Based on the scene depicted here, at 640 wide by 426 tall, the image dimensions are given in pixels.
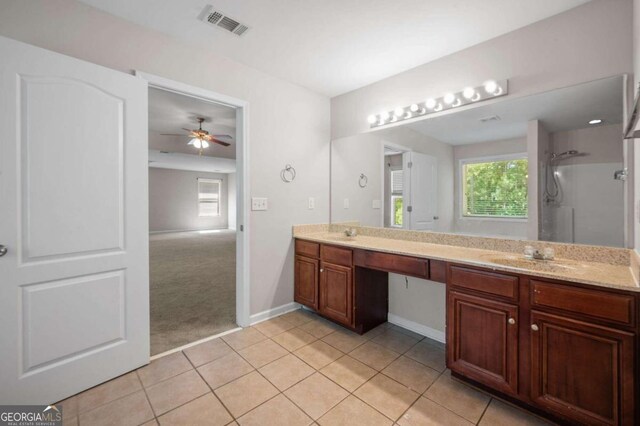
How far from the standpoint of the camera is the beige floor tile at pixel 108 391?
162 centimetres

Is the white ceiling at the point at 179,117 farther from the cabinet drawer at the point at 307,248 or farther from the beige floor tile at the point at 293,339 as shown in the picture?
the beige floor tile at the point at 293,339

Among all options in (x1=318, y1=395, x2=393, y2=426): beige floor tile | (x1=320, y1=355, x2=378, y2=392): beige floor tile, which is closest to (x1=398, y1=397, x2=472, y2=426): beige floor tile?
(x1=318, y1=395, x2=393, y2=426): beige floor tile

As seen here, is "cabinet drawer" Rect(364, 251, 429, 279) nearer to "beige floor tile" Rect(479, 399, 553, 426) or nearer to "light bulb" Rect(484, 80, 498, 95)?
"beige floor tile" Rect(479, 399, 553, 426)

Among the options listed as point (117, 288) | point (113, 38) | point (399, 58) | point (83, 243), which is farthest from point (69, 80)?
point (399, 58)

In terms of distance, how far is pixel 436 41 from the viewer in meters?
2.14

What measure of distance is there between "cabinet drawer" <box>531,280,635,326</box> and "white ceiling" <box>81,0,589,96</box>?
1728 millimetres

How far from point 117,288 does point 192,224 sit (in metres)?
9.63

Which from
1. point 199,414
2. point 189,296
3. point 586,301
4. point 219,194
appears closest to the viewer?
point 586,301

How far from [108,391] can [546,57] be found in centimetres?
355

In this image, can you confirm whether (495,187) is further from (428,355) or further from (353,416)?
(353,416)

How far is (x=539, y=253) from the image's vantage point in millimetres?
1780

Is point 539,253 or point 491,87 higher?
point 491,87

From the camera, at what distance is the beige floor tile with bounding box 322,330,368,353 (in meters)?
2.26

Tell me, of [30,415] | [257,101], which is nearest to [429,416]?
[30,415]
